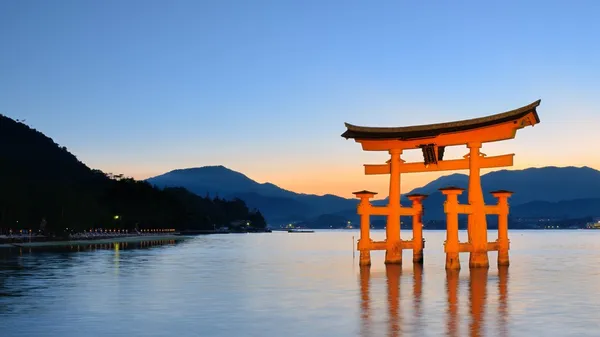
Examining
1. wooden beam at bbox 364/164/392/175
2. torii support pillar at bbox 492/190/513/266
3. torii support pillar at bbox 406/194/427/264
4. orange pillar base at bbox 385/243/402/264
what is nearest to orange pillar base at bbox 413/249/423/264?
torii support pillar at bbox 406/194/427/264

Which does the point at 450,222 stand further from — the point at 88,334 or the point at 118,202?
the point at 118,202

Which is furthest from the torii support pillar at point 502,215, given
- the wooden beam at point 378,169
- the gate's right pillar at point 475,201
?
the wooden beam at point 378,169

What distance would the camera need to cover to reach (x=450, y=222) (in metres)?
37.5

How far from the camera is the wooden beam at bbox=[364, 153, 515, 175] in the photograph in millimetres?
37875

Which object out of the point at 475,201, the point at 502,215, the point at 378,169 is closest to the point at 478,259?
the point at 502,215

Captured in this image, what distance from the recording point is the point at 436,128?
125 feet

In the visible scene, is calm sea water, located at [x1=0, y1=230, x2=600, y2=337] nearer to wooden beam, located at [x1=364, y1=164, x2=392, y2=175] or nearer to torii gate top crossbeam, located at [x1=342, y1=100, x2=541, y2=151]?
wooden beam, located at [x1=364, y1=164, x2=392, y2=175]

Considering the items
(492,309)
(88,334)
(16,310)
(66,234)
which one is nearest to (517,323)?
(492,309)

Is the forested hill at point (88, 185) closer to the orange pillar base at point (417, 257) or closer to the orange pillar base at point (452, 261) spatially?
the orange pillar base at point (417, 257)

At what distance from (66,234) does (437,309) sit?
91.2m

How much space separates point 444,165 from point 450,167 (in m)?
0.35

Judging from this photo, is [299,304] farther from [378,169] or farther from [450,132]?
[378,169]

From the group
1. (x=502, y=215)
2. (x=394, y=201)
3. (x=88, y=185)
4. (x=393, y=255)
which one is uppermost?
(x=88, y=185)

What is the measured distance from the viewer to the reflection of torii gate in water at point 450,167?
36.5 meters
